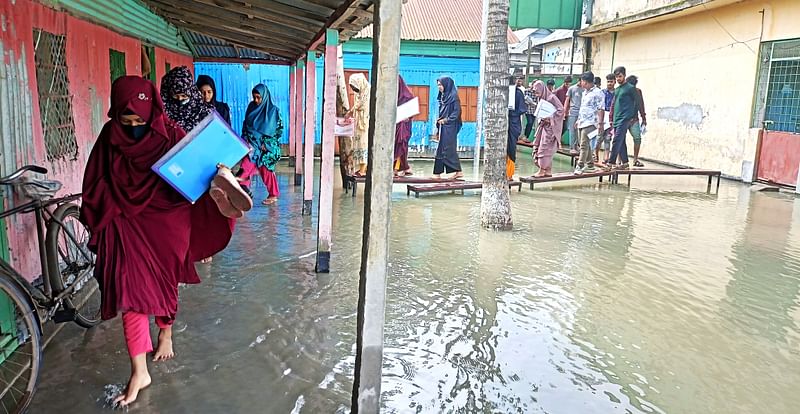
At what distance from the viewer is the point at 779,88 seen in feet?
38.7

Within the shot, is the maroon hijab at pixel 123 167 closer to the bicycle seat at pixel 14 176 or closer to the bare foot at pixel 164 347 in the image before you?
the bicycle seat at pixel 14 176

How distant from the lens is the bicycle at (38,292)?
9.81ft

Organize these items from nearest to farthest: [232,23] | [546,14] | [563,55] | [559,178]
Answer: [232,23]
[559,178]
[546,14]
[563,55]

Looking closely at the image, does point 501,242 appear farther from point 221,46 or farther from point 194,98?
point 221,46

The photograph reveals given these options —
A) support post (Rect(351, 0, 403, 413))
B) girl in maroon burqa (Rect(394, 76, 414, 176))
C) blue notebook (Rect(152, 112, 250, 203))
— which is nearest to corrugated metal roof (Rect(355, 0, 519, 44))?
girl in maroon burqa (Rect(394, 76, 414, 176))

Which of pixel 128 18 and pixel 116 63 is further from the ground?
pixel 128 18

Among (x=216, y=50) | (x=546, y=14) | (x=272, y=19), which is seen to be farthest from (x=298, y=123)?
(x=546, y=14)

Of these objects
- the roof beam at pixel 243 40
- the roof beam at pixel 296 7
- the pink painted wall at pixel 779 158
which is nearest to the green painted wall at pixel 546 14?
the pink painted wall at pixel 779 158

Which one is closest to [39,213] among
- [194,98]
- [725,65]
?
[194,98]

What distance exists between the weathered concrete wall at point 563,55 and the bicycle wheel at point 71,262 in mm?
17899

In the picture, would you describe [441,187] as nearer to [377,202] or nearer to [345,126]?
[345,126]

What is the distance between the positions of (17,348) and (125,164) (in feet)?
4.37

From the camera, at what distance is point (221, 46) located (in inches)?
480

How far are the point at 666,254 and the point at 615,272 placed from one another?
1102 millimetres
